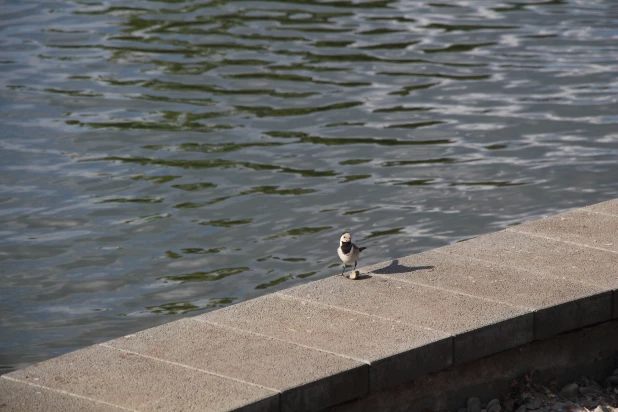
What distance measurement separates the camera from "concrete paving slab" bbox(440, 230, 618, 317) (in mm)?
6168

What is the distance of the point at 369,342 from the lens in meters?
5.34

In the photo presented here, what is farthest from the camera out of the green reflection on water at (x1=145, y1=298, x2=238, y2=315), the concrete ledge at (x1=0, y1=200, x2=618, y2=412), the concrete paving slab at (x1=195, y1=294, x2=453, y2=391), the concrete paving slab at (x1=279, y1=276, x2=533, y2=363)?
the green reflection on water at (x1=145, y1=298, x2=238, y2=315)

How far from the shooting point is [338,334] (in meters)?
5.47

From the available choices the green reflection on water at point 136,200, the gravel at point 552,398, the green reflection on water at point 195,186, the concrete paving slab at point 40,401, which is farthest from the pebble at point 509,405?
the green reflection on water at point 195,186

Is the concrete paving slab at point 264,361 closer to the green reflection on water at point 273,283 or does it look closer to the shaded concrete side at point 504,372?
the shaded concrete side at point 504,372

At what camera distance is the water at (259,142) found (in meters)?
9.00

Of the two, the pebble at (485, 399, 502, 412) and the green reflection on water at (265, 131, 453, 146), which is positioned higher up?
the green reflection on water at (265, 131, 453, 146)

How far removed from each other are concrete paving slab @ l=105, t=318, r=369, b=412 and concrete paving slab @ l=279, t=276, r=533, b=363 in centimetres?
63

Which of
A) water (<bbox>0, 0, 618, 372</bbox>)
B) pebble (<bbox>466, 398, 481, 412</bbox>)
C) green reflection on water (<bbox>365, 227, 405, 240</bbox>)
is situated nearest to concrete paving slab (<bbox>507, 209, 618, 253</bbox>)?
pebble (<bbox>466, 398, 481, 412</bbox>)

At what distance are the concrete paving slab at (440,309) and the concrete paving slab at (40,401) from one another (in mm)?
1648

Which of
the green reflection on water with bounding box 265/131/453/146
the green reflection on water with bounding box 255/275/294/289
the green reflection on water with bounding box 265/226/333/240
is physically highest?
the green reflection on water with bounding box 265/131/453/146

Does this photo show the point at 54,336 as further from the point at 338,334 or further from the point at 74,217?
the point at 338,334

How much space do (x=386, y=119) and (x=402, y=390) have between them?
793cm

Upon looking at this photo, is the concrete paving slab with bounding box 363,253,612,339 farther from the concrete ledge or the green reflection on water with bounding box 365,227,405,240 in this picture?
the green reflection on water with bounding box 365,227,405,240
